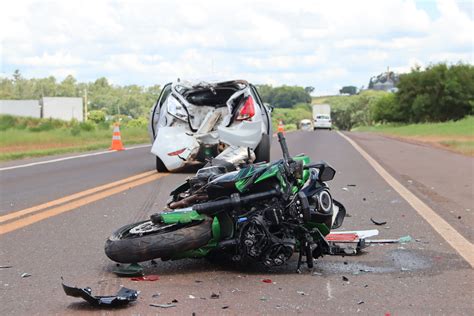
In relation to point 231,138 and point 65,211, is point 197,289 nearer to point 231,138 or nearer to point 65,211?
point 65,211

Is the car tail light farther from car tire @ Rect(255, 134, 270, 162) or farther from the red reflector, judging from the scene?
the red reflector

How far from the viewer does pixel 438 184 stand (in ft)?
41.0

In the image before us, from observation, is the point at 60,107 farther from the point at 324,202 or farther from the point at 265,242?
the point at 265,242

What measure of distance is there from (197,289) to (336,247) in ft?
5.05

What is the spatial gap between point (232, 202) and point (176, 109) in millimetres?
8235

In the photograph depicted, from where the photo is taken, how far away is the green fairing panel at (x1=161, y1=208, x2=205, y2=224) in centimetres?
558


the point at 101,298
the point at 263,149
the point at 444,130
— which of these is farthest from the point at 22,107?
the point at 101,298

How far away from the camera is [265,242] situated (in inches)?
214

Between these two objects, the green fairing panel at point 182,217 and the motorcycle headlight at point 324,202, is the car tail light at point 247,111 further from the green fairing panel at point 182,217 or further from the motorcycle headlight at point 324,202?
the green fairing panel at point 182,217

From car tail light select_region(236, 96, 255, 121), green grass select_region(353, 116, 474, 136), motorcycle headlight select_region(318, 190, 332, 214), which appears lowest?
green grass select_region(353, 116, 474, 136)

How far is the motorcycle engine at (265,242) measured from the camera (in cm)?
543

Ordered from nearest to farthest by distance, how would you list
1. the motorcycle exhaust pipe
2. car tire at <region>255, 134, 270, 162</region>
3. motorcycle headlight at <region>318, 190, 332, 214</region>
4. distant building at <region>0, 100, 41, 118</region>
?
the motorcycle exhaust pipe, motorcycle headlight at <region>318, 190, 332, 214</region>, car tire at <region>255, 134, 270, 162</region>, distant building at <region>0, 100, 41, 118</region>

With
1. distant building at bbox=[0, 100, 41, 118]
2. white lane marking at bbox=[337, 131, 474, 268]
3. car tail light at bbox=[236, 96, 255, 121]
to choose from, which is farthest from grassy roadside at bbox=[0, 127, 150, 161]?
distant building at bbox=[0, 100, 41, 118]

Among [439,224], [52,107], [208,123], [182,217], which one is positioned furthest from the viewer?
[52,107]
